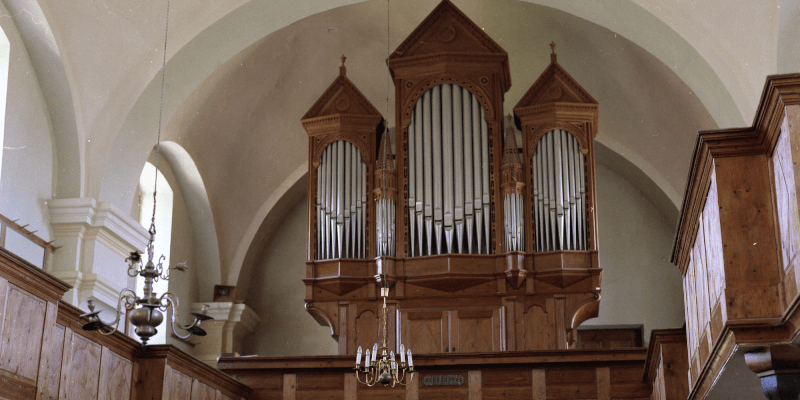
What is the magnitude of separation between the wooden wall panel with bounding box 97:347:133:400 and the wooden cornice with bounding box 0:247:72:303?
118 cm

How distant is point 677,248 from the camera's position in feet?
23.9

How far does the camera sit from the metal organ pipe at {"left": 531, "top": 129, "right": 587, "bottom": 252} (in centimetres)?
1091

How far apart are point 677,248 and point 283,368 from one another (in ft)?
15.7

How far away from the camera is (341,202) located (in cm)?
1156

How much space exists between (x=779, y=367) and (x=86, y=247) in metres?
6.90

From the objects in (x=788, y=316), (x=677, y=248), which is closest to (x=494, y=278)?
(x=677, y=248)

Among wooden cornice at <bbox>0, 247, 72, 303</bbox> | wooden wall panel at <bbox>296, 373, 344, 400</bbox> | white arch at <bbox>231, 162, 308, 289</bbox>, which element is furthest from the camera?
white arch at <bbox>231, 162, 308, 289</bbox>

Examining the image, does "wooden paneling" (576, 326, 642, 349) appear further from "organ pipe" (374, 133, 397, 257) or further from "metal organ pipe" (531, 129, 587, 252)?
"organ pipe" (374, 133, 397, 257)

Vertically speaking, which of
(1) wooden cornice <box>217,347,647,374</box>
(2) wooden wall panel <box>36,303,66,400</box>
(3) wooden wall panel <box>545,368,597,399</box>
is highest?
(1) wooden cornice <box>217,347,647,374</box>

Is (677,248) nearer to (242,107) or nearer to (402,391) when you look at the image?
(402,391)

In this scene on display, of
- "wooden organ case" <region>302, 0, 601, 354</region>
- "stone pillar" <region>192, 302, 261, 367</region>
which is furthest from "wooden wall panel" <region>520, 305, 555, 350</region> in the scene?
"stone pillar" <region>192, 302, 261, 367</region>

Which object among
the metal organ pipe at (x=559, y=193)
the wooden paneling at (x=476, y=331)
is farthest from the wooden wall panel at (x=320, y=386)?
the metal organ pipe at (x=559, y=193)

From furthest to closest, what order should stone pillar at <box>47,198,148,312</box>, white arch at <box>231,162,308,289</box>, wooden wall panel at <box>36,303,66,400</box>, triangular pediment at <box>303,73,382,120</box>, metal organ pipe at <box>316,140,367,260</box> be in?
white arch at <box>231,162,308,289</box>, triangular pediment at <box>303,73,382,120</box>, metal organ pipe at <box>316,140,367,260</box>, stone pillar at <box>47,198,148,312</box>, wooden wall panel at <box>36,303,66,400</box>

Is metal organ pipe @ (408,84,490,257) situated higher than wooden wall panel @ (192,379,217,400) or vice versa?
metal organ pipe @ (408,84,490,257)
